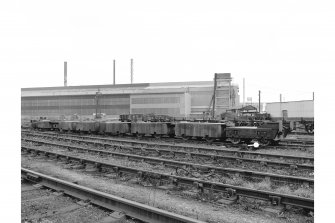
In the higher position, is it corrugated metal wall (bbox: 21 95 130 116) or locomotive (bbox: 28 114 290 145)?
corrugated metal wall (bbox: 21 95 130 116)

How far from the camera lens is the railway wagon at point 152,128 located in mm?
19266

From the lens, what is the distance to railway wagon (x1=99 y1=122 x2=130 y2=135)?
70.1ft

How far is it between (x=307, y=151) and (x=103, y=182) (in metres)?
10.4

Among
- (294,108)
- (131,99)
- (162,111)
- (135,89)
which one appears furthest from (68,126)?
(135,89)

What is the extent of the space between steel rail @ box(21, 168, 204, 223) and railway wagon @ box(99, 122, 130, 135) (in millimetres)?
14038

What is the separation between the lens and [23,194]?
6.43 metres

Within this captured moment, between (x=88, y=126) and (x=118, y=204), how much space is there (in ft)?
65.3

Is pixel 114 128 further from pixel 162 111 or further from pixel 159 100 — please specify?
pixel 159 100

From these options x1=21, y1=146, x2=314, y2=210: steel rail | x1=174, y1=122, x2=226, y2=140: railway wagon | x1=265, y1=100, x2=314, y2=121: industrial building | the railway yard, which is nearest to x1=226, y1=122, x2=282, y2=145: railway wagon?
x1=174, y1=122, x2=226, y2=140: railway wagon

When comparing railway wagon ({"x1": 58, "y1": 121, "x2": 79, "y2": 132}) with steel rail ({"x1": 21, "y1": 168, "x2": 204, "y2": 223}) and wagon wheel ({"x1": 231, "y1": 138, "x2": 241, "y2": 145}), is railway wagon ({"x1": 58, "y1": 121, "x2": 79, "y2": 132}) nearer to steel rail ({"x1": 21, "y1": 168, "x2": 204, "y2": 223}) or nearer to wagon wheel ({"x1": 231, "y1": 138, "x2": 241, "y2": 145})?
wagon wheel ({"x1": 231, "y1": 138, "x2": 241, "y2": 145})

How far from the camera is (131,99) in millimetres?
62375

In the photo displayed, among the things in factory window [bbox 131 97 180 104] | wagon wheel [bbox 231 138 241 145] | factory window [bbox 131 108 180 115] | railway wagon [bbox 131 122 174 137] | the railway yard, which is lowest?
the railway yard

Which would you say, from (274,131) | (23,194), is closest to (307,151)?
(274,131)

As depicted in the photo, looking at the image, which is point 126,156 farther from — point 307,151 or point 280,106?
point 280,106
